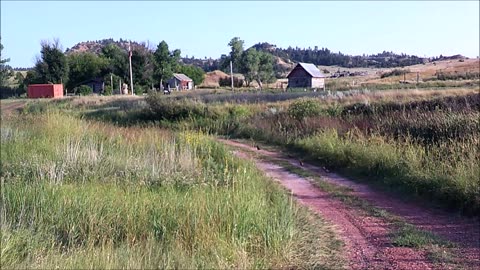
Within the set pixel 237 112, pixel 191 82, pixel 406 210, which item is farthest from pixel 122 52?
pixel 406 210

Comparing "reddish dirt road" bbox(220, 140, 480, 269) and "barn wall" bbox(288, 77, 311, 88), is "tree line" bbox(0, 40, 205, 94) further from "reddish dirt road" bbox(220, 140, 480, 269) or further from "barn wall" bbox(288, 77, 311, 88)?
"reddish dirt road" bbox(220, 140, 480, 269)

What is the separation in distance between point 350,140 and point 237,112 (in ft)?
49.4

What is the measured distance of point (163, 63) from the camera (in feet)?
263

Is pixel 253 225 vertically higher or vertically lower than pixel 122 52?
lower

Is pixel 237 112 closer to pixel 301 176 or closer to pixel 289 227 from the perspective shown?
pixel 301 176

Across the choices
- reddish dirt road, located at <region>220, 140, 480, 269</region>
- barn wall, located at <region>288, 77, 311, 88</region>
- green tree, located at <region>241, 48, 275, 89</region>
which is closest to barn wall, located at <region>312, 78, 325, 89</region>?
barn wall, located at <region>288, 77, 311, 88</region>

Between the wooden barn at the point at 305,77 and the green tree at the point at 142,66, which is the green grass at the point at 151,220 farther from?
the green tree at the point at 142,66

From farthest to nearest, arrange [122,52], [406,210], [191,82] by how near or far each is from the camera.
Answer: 1. [191,82]
2. [122,52]
3. [406,210]

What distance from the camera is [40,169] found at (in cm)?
1081

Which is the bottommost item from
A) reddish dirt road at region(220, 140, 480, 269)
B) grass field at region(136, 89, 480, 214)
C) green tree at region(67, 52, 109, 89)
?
reddish dirt road at region(220, 140, 480, 269)

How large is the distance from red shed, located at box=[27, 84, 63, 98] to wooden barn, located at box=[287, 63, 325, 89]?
83.0ft

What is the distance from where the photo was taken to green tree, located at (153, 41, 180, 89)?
262 feet

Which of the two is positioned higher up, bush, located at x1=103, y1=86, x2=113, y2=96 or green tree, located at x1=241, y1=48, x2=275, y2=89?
green tree, located at x1=241, y1=48, x2=275, y2=89

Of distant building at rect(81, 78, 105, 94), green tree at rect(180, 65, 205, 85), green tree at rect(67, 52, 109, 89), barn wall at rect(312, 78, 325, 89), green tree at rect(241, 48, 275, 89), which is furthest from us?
green tree at rect(180, 65, 205, 85)
